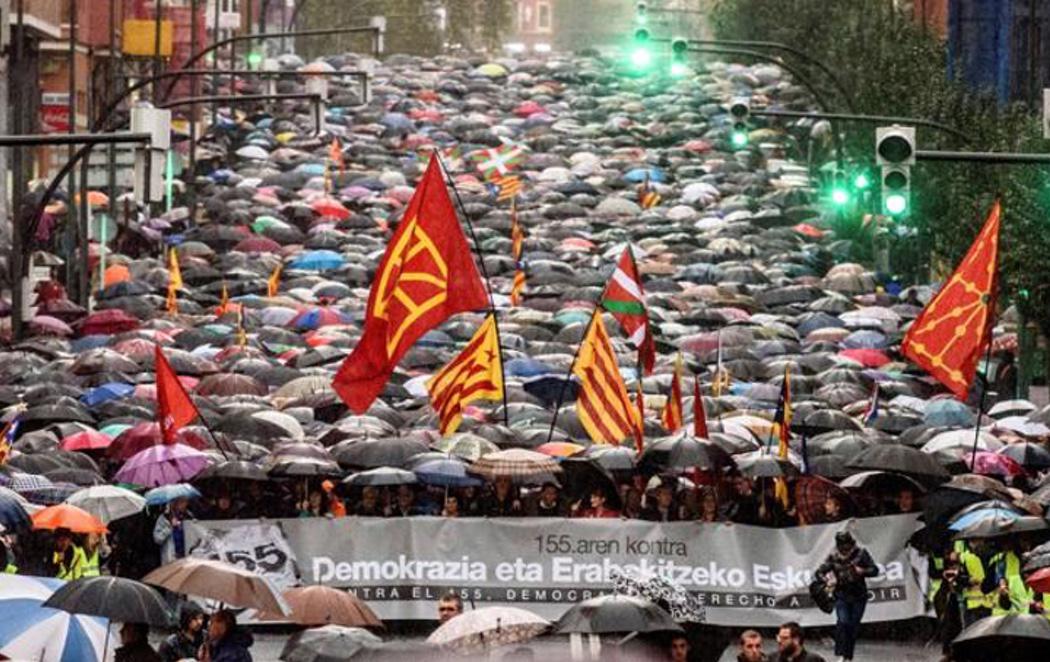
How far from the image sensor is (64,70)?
77.4 meters

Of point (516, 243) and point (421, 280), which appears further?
Result: point (516, 243)

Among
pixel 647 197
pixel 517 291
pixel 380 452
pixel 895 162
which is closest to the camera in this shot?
pixel 895 162

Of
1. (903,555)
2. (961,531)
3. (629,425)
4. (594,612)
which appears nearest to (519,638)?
(594,612)

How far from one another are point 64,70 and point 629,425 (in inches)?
1942

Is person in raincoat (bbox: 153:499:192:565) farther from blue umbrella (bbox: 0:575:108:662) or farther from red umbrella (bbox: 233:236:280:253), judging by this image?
red umbrella (bbox: 233:236:280:253)

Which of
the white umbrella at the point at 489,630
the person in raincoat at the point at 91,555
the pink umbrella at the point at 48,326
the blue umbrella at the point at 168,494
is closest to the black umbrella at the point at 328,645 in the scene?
the white umbrella at the point at 489,630

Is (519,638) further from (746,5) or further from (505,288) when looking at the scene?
(746,5)

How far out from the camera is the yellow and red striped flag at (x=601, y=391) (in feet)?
97.6

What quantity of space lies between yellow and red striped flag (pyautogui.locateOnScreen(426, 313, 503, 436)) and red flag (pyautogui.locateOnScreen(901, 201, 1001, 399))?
3.72m

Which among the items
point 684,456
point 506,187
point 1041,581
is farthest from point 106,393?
point 506,187

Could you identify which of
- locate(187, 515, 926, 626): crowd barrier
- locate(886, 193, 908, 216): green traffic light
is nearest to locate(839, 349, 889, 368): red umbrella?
locate(886, 193, 908, 216): green traffic light

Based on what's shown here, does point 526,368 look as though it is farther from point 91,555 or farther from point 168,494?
point 91,555

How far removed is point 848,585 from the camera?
25.0 m

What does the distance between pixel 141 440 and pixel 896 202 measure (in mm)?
7575
